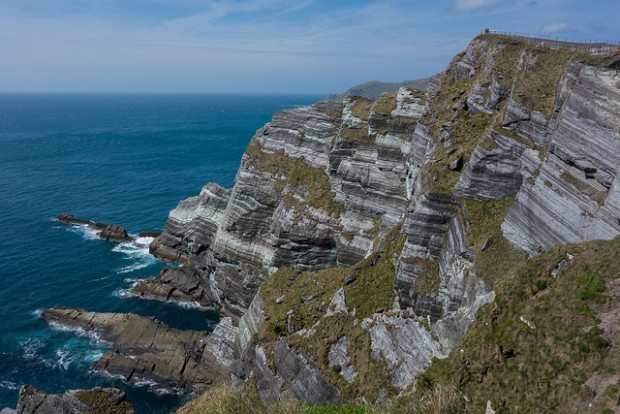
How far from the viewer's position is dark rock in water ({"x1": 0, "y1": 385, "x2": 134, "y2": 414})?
118 feet

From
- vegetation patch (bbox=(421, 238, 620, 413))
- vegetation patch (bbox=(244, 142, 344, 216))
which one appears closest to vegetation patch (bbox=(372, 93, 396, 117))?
vegetation patch (bbox=(244, 142, 344, 216))

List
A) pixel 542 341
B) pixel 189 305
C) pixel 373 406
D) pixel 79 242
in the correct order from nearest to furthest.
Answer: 1. pixel 542 341
2. pixel 373 406
3. pixel 189 305
4. pixel 79 242

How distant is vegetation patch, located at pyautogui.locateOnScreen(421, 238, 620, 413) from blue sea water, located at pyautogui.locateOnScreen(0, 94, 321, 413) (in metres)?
32.5

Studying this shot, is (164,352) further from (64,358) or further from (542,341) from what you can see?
(542,341)

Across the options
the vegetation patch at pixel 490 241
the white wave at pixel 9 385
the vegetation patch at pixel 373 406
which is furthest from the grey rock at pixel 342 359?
the white wave at pixel 9 385

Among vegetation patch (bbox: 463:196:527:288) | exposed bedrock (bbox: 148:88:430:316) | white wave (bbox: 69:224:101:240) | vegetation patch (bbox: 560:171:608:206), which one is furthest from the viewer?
white wave (bbox: 69:224:101:240)

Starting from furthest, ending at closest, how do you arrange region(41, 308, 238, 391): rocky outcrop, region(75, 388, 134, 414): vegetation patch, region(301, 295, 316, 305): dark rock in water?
region(41, 308, 238, 391): rocky outcrop < region(301, 295, 316, 305): dark rock in water < region(75, 388, 134, 414): vegetation patch

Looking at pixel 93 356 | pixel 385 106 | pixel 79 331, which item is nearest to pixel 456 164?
pixel 385 106

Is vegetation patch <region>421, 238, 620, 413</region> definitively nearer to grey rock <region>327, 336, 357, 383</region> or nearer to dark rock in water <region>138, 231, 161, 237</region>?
grey rock <region>327, 336, 357, 383</region>

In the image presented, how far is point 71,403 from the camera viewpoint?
118 feet

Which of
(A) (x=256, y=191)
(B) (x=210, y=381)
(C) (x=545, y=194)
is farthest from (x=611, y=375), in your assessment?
(A) (x=256, y=191)

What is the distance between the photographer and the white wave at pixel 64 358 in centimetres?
4750

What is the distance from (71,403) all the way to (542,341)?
35374 millimetres

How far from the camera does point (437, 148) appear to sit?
126ft
